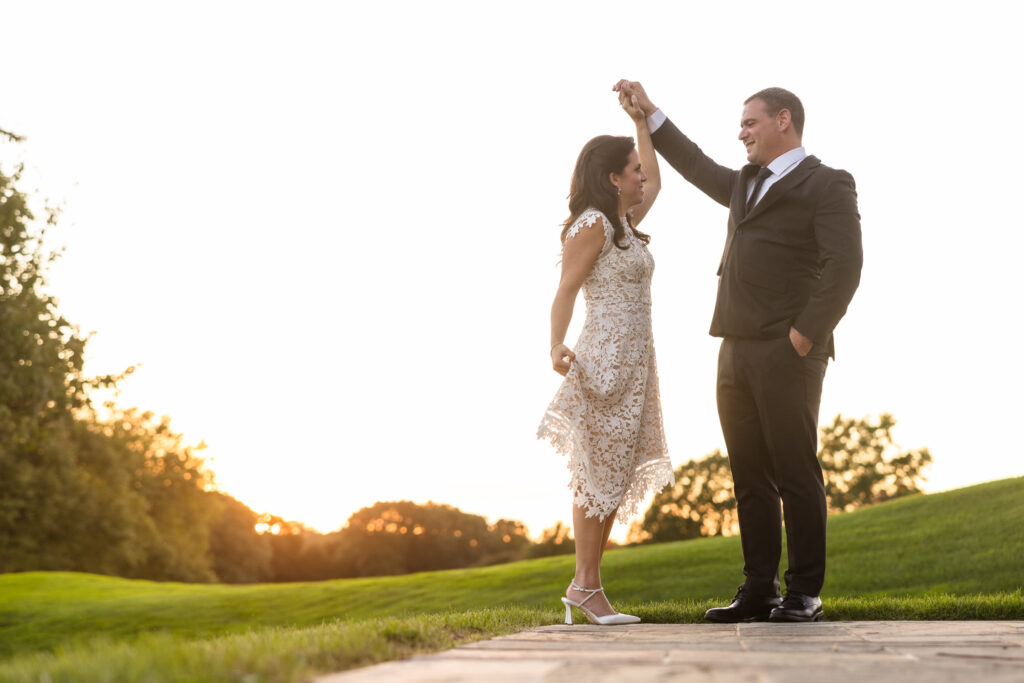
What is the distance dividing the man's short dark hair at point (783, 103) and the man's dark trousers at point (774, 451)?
1351 millimetres

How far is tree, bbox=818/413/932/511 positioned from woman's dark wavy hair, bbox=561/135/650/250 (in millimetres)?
39566

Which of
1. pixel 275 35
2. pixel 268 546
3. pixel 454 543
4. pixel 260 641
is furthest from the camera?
pixel 268 546

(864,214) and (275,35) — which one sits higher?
(275,35)

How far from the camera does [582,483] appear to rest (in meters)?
4.83

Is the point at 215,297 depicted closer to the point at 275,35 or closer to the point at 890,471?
the point at 275,35

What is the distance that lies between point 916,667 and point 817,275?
3.04 m

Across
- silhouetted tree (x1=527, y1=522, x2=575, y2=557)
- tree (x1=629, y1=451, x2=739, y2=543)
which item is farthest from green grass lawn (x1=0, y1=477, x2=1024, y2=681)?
tree (x1=629, y1=451, x2=739, y2=543)

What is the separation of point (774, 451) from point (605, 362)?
3.41ft

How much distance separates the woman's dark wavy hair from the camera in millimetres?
4953

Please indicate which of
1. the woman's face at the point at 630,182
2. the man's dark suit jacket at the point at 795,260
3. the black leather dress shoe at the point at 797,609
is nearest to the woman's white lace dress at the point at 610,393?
the woman's face at the point at 630,182

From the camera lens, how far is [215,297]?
2364cm

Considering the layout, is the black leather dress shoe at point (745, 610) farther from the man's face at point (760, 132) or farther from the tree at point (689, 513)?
the tree at point (689, 513)

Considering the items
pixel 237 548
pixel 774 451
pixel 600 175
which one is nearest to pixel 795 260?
pixel 774 451

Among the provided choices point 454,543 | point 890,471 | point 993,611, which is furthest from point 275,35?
point 890,471
